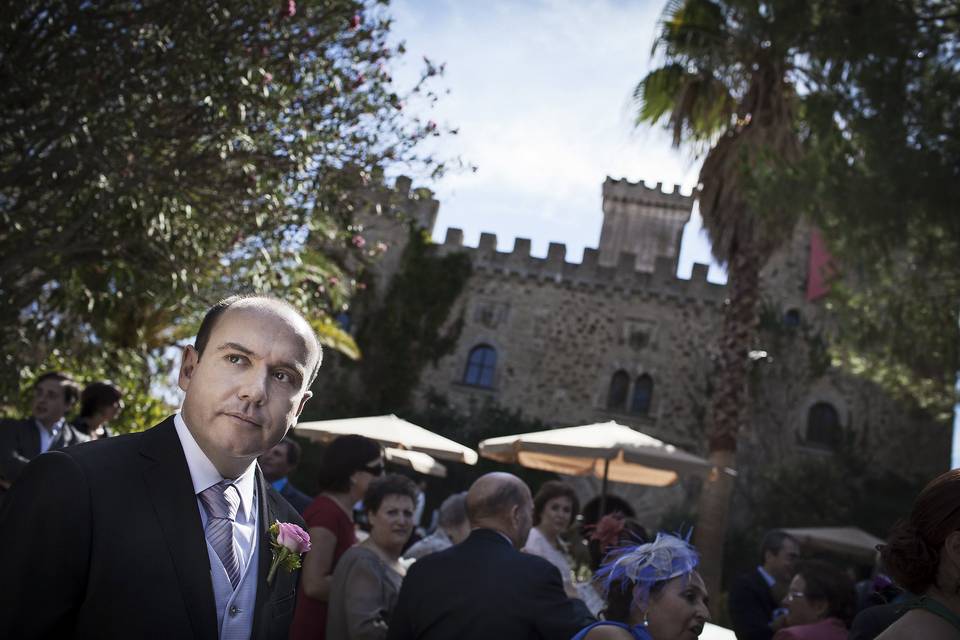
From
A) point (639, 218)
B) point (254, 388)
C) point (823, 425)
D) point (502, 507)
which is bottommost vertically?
point (502, 507)

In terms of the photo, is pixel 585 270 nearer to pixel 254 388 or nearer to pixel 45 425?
pixel 45 425

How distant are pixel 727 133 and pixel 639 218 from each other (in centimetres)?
1649

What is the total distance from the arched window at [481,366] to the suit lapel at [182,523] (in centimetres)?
2146

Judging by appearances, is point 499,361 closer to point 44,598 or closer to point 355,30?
point 355,30

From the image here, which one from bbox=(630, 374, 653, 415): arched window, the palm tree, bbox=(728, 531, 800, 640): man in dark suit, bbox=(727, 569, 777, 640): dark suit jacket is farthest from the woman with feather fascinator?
bbox=(630, 374, 653, 415): arched window

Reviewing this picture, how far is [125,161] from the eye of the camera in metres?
7.11

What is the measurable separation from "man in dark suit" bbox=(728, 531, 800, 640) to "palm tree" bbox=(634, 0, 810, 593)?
6.08 metres

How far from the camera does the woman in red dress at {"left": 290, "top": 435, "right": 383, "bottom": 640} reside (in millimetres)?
4332

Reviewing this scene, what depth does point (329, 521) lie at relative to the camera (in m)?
4.50

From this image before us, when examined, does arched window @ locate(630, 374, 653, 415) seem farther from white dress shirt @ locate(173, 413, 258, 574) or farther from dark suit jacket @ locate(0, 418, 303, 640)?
dark suit jacket @ locate(0, 418, 303, 640)

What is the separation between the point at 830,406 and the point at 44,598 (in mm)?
23291

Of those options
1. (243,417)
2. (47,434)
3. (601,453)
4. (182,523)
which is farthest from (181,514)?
(601,453)

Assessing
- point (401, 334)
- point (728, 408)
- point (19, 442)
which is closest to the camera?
point (19, 442)

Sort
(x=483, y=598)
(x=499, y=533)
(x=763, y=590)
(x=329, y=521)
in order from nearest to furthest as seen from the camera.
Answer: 1. (x=483, y=598)
2. (x=499, y=533)
3. (x=329, y=521)
4. (x=763, y=590)
